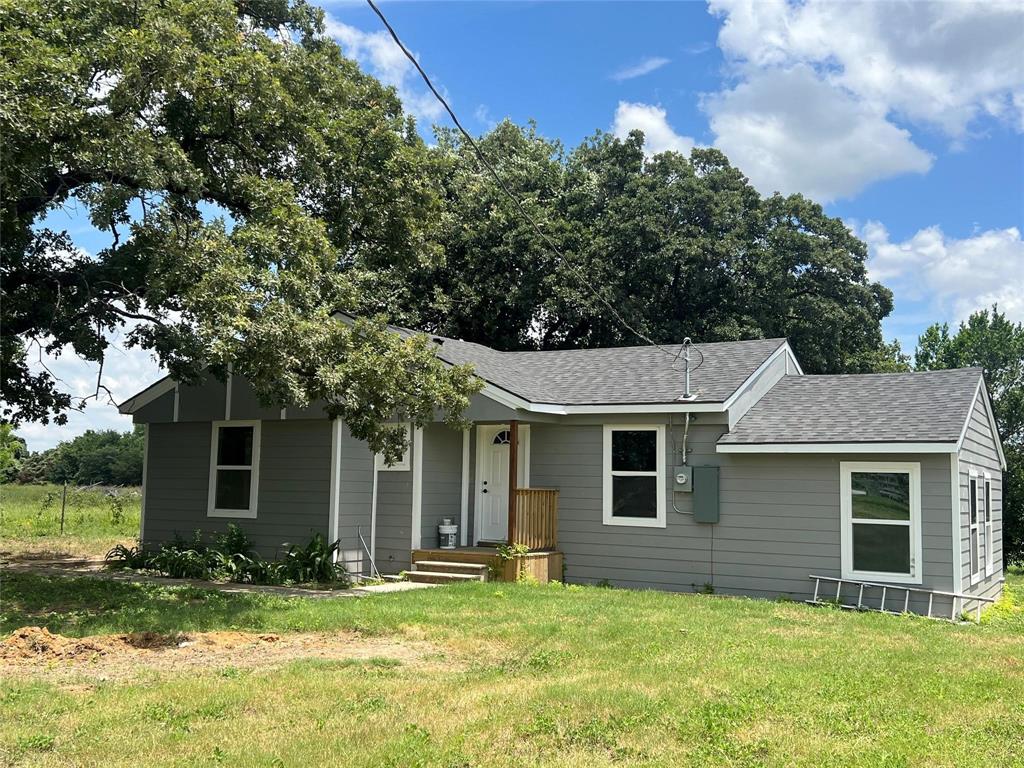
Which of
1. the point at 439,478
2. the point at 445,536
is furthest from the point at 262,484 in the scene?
the point at 445,536

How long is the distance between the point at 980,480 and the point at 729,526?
447 centimetres

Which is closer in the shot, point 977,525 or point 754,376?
point 977,525

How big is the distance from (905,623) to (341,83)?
10.7 meters

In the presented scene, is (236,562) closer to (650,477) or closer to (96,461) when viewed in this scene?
(650,477)

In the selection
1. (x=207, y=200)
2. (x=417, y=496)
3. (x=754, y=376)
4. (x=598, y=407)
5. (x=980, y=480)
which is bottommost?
(x=417, y=496)

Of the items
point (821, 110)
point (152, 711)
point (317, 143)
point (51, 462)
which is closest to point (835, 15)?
point (821, 110)

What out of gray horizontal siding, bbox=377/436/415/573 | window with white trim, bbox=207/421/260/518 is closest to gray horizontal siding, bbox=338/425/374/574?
gray horizontal siding, bbox=377/436/415/573

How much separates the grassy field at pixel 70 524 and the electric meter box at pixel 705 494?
38.2 ft

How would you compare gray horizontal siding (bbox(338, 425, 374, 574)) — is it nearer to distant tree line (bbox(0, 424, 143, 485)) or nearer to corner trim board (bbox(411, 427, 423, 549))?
corner trim board (bbox(411, 427, 423, 549))

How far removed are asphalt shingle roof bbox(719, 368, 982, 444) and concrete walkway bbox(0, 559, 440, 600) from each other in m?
5.48

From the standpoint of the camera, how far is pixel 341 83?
1319 centimetres

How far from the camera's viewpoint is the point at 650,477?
1339 cm

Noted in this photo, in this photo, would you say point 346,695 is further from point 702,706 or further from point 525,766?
point 702,706

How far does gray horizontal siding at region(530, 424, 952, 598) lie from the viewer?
1203 centimetres
